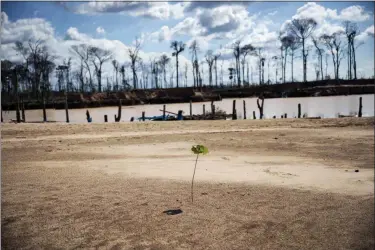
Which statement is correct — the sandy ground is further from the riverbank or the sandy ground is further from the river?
the riverbank

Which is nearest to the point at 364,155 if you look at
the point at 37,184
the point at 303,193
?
the point at 303,193

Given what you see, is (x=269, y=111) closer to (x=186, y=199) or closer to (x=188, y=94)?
(x=188, y=94)

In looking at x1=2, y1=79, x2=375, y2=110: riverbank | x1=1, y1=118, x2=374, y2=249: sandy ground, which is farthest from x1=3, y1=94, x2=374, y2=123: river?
x1=1, y1=118, x2=374, y2=249: sandy ground

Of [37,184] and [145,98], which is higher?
[145,98]

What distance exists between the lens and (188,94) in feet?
216

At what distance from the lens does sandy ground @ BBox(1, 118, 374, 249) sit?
190 inches

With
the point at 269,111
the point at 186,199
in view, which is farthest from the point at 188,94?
the point at 186,199

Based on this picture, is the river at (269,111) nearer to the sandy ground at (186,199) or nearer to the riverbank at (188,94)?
the riverbank at (188,94)

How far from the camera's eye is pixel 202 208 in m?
5.99

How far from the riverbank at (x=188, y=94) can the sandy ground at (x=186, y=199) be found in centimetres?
4454

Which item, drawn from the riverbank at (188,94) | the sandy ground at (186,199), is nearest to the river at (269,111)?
the riverbank at (188,94)

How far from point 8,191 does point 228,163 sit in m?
6.11

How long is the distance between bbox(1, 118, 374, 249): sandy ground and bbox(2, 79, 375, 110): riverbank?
146ft

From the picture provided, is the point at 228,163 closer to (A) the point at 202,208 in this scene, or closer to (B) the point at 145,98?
(A) the point at 202,208
